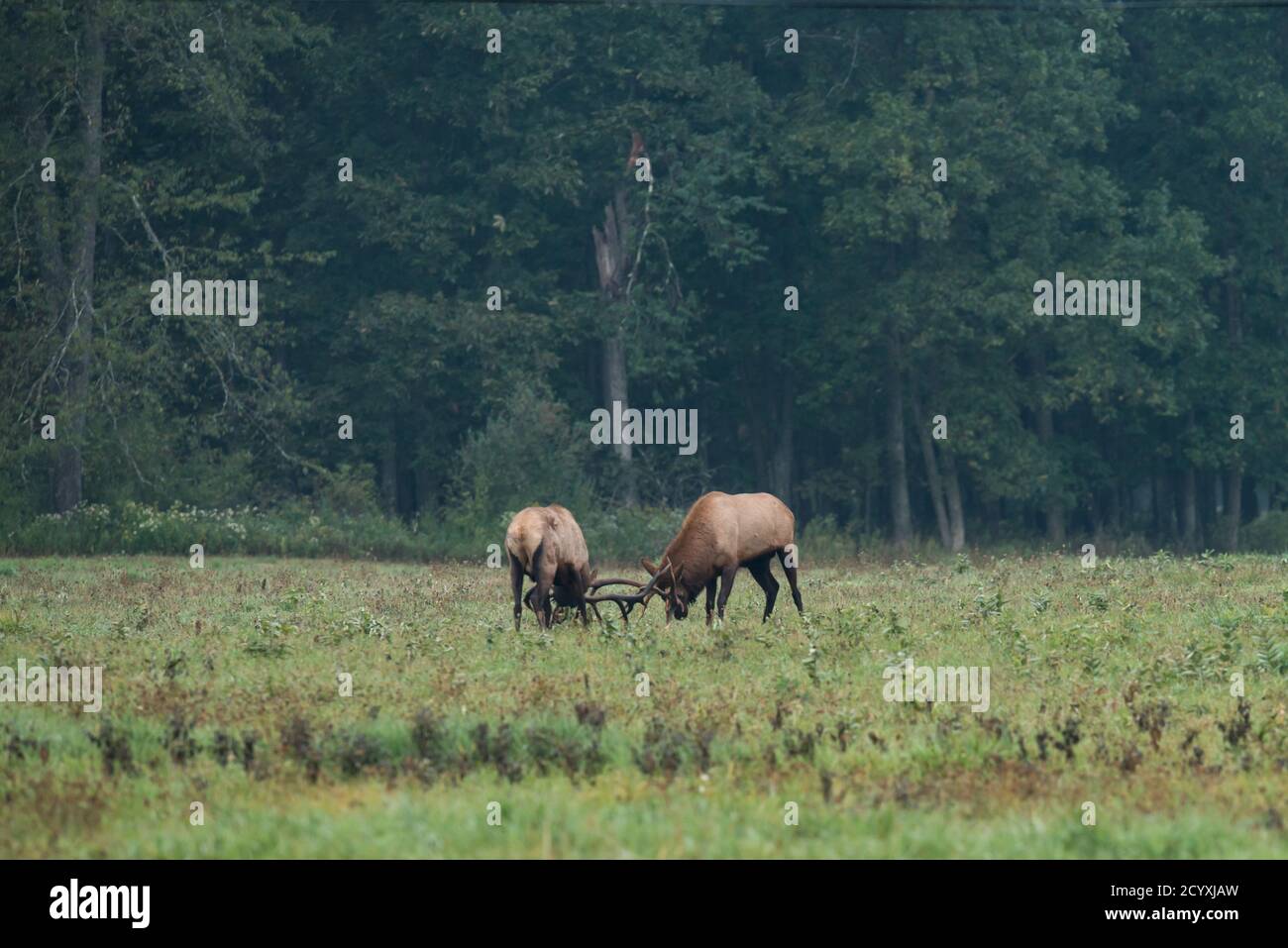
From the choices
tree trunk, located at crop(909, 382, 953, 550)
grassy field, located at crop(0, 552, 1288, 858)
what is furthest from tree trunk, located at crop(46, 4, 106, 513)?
tree trunk, located at crop(909, 382, 953, 550)

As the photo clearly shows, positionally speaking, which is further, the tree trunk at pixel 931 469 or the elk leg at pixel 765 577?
the tree trunk at pixel 931 469

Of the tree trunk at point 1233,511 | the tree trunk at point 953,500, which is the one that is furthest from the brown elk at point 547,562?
the tree trunk at point 1233,511

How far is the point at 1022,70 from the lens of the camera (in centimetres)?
4216

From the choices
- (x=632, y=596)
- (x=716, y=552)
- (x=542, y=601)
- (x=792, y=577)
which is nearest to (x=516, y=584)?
(x=542, y=601)

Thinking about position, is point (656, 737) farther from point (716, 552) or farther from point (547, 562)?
point (716, 552)

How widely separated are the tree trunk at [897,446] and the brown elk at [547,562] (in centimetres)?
2441

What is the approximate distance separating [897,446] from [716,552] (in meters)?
24.7

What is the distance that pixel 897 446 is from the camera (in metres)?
43.3

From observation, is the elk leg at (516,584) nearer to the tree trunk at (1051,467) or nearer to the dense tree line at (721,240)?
the dense tree line at (721,240)

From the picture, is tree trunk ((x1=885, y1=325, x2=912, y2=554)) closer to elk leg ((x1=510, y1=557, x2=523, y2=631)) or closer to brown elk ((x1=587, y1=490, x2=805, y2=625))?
brown elk ((x1=587, y1=490, x2=805, y2=625))

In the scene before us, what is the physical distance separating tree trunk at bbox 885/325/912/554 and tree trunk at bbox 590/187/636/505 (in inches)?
251

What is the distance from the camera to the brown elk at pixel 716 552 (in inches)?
745

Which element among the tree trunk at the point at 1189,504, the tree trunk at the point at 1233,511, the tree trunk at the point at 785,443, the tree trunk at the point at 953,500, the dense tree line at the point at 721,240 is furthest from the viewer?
the tree trunk at the point at 1189,504
